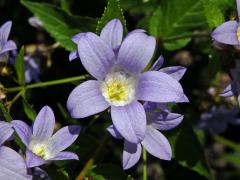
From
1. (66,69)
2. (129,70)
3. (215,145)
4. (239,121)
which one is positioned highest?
(129,70)

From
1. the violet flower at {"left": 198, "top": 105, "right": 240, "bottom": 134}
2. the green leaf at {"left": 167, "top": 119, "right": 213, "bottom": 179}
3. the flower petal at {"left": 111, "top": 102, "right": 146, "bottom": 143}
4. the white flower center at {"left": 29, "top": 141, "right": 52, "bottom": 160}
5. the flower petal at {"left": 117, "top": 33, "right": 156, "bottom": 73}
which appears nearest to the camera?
the flower petal at {"left": 111, "top": 102, "right": 146, "bottom": 143}

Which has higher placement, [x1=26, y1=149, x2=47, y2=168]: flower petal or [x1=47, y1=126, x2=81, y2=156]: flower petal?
[x1=26, y1=149, x2=47, y2=168]: flower petal

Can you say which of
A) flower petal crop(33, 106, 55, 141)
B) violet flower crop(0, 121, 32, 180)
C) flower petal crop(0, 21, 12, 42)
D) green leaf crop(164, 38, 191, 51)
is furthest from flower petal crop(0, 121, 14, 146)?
green leaf crop(164, 38, 191, 51)

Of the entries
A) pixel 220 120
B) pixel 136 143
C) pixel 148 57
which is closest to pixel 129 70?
pixel 148 57

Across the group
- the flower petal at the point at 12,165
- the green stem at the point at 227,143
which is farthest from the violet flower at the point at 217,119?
the flower petal at the point at 12,165

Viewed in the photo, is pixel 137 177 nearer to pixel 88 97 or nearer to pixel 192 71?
pixel 192 71

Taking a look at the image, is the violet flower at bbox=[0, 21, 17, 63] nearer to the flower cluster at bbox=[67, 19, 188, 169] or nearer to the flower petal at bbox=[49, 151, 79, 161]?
the flower cluster at bbox=[67, 19, 188, 169]
